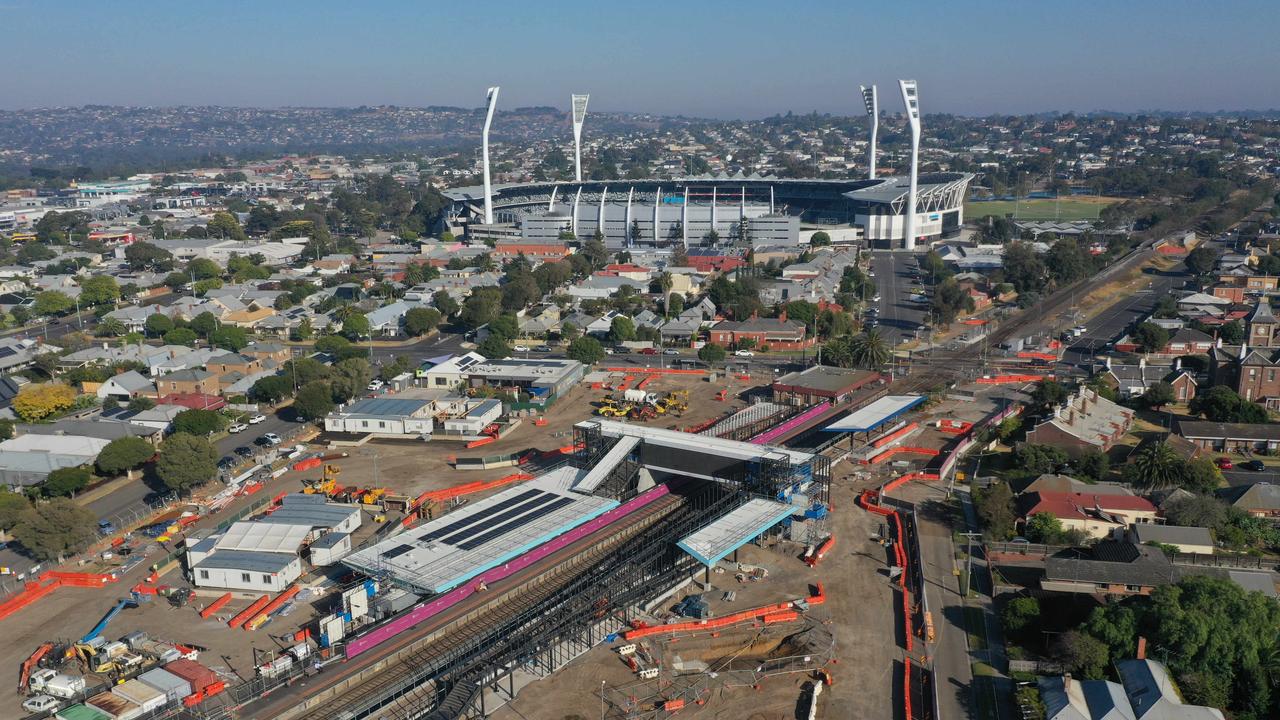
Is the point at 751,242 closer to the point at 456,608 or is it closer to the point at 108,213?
the point at 456,608

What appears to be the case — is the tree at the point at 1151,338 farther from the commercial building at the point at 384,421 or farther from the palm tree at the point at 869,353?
the commercial building at the point at 384,421

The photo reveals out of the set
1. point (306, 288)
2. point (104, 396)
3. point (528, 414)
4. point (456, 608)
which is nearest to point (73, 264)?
point (306, 288)

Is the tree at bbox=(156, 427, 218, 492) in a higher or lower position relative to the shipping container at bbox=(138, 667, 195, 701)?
higher

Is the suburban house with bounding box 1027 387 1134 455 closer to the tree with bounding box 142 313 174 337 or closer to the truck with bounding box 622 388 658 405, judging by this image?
the truck with bounding box 622 388 658 405

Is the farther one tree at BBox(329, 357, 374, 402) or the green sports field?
the green sports field

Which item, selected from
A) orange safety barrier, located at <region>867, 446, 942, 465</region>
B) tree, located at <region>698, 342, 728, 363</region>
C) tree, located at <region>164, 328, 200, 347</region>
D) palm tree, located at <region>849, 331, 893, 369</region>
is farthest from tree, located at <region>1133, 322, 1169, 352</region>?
tree, located at <region>164, 328, 200, 347</region>

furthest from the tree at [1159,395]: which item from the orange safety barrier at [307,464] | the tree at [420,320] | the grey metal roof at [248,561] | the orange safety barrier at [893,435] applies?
the tree at [420,320]
